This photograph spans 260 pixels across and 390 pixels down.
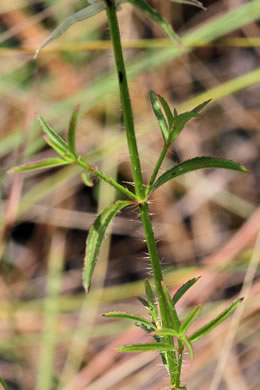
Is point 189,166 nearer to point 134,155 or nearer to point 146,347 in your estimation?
point 134,155

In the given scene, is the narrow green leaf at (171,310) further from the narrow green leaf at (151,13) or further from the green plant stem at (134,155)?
the narrow green leaf at (151,13)

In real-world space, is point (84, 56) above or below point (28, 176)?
above

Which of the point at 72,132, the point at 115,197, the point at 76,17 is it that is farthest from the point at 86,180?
the point at 115,197

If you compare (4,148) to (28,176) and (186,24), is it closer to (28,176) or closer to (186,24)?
(28,176)

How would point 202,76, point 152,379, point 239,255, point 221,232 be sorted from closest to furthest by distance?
point 152,379, point 239,255, point 221,232, point 202,76

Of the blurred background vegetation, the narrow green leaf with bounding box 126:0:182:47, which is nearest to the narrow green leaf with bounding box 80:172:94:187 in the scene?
the narrow green leaf with bounding box 126:0:182:47

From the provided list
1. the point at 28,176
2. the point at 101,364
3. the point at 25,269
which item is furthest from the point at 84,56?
the point at 101,364

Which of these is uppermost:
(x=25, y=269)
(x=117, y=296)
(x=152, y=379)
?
(x=25, y=269)

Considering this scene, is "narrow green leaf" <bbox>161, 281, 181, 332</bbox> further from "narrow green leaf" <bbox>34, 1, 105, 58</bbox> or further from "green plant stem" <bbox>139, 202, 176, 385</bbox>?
"narrow green leaf" <bbox>34, 1, 105, 58</bbox>
